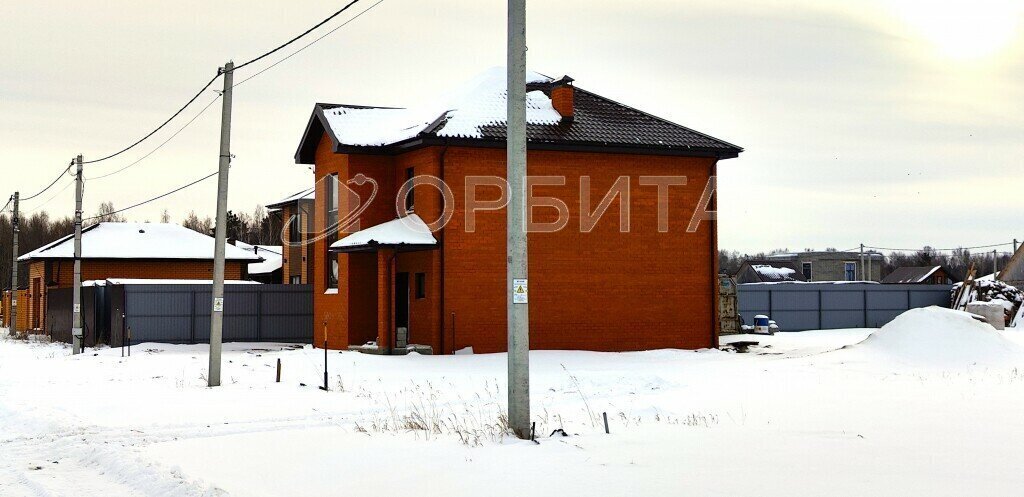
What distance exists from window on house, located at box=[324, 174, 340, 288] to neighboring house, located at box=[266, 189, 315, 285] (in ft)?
29.6

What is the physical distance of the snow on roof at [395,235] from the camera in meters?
26.7

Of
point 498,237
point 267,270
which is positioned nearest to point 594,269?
point 498,237

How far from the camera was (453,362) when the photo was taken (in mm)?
25391

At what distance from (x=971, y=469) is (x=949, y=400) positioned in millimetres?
7021

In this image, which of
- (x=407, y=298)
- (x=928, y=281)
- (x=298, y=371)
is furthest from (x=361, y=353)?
(x=928, y=281)

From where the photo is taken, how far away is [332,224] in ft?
101

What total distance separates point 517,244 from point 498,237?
1542cm

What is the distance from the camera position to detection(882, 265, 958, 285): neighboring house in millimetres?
83312

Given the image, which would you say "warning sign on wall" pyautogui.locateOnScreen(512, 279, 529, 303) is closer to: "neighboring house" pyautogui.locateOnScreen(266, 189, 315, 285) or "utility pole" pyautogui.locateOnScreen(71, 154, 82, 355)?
"utility pole" pyautogui.locateOnScreen(71, 154, 82, 355)

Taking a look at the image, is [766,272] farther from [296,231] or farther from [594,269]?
[594,269]

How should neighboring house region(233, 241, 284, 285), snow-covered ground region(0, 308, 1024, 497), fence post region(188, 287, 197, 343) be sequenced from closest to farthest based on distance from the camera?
snow-covered ground region(0, 308, 1024, 497) → fence post region(188, 287, 197, 343) → neighboring house region(233, 241, 284, 285)

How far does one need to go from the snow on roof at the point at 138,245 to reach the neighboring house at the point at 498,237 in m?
20.6

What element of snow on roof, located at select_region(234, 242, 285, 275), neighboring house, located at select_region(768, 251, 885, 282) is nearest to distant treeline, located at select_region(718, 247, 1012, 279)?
neighboring house, located at select_region(768, 251, 885, 282)

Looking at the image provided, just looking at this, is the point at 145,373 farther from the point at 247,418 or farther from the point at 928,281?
the point at 928,281
